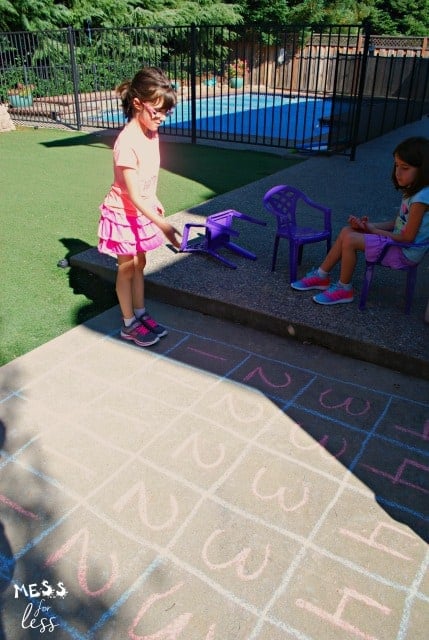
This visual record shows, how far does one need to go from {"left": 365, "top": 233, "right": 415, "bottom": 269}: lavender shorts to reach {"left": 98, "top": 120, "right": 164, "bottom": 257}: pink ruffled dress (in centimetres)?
129

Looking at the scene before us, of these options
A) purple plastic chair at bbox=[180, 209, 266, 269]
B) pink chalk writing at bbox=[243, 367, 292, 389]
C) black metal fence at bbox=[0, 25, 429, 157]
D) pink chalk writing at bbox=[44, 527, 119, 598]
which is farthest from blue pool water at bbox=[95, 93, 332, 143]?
pink chalk writing at bbox=[44, 527, 119, 598]

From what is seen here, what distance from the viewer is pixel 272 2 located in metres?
27.1

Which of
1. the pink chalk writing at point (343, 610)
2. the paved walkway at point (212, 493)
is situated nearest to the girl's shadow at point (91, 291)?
the paved walkway at point (212, 493)

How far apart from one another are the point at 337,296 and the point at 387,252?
1.55 ft

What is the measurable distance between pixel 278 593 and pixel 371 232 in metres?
2.26

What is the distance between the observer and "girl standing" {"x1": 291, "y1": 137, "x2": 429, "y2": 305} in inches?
117

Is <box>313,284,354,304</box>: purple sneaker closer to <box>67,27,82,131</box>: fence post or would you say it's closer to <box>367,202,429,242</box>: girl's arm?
<box>367,202,429,242</box>: girl's arm

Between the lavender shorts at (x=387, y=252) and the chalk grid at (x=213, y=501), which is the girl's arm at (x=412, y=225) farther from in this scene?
the chalk grid at (x=213, y=501)

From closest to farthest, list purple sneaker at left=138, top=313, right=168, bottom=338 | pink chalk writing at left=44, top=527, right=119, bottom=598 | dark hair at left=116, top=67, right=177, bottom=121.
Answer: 1. pink chalk writing at left=44, top=527, right=119, bottom=598
2. dark hair at left=116, top=67, right=177, bottom=121
3. purple sneaker at left=138, top=313, right=168, bottom=338

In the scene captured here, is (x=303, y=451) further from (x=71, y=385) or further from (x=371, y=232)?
(x=371, y=232)

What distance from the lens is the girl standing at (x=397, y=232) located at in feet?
9.75

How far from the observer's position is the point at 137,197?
9.20ft

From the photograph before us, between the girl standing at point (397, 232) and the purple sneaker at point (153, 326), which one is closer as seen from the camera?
the girl standing at point (397, 232)

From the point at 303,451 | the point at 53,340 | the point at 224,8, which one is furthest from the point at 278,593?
the point at 224,8
